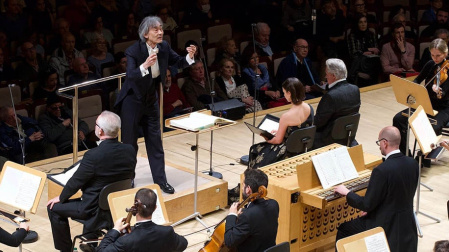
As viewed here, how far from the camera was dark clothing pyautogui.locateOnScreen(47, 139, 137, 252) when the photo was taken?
6191 millimetres

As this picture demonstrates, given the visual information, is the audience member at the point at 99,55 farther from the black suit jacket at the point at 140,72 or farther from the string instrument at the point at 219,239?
the string instrument at the point at 219,239

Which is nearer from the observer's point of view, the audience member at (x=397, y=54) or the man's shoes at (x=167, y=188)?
the man's shoes at (x=167, y=188)

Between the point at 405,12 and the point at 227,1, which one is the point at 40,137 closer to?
the point at 227,1

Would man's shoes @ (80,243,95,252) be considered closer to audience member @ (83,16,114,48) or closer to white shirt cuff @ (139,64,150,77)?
white shirt cuff @ (139,64,150,77)

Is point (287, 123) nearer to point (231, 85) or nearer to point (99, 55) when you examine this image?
point (231, 85)

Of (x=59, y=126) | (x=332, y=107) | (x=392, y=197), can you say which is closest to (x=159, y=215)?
(x=392, y=197)

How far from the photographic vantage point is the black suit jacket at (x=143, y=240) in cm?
526

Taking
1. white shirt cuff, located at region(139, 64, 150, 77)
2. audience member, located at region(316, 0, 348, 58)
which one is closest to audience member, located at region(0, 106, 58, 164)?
white shirt cuff, located at region(139, 64, 150, 77)

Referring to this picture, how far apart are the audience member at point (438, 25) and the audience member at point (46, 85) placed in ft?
19.4

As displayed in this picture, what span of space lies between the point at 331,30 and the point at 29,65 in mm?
4466

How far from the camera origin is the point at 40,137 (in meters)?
8.66

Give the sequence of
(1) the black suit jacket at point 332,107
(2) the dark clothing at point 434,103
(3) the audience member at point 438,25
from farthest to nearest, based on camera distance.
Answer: (3) the audience member at point 438,25
(2) the dark clothing at point 434,103
(1) the black suit jacket at point 332,107

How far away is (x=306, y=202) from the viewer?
6504mm

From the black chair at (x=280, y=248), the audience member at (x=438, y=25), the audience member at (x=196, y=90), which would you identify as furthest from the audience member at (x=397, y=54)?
the black chair at (x=280, y=248)
